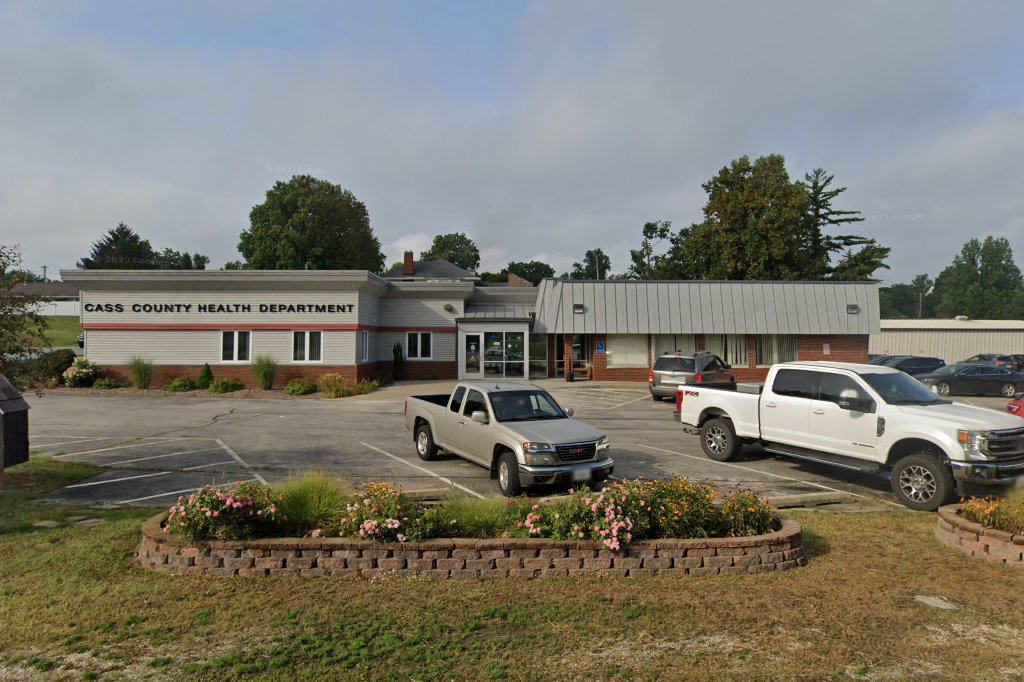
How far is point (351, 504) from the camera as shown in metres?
6.84

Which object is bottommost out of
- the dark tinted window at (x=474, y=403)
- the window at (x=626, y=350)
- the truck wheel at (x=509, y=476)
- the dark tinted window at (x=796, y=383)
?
the truck wheel at (x=509, y=476)

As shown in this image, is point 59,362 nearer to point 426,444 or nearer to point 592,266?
point 426,444

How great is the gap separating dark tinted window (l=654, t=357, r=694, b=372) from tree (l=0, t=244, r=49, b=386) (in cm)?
1831

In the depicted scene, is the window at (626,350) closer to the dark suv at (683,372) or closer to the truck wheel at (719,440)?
the dark suv at (683,372)

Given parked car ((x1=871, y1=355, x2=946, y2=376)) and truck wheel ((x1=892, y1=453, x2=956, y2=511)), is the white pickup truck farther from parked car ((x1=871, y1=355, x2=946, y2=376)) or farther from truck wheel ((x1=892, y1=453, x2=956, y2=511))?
parked car ((x1=871, y1=355, x2=946, y2=376))

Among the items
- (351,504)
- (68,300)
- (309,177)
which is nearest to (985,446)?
(351,504)

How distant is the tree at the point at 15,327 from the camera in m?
11.1

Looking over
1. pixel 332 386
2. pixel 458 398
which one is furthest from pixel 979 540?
pixel 332 386

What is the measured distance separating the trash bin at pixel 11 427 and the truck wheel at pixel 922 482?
1339 cm

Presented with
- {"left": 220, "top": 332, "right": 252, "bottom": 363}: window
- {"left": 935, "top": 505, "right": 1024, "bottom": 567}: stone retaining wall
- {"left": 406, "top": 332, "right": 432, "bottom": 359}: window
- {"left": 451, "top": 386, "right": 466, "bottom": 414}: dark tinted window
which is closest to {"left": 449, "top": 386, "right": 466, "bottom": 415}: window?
{"left": 451, "top": 386, "right": 466, "bottom": 414}: dark tinted window

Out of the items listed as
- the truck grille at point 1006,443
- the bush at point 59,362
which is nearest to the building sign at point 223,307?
the bush at point 59,362

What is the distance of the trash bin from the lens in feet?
32.7

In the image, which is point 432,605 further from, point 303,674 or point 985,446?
point 985,446

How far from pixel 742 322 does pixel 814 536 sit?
87.7ft
